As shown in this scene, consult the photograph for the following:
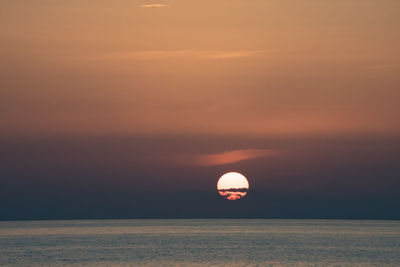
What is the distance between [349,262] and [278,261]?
13.1m

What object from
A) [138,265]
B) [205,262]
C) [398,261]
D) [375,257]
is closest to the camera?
[138,265]

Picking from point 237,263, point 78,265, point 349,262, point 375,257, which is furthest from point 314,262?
point 78,265

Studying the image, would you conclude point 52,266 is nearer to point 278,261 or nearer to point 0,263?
point 0,263

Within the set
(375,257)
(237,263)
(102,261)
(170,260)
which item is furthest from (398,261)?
(102,261)

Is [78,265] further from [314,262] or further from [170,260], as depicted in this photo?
[314,262]

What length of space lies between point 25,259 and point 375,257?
232 feet

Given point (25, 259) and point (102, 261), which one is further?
point (25, 259)

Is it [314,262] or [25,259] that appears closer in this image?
[314,262]

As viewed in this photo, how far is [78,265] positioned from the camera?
347 feet

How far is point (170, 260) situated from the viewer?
116438mm

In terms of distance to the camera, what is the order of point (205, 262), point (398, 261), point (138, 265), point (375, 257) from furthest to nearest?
point (375, 257) < point (398, 261) < point (205, 262) < point (138, 265)

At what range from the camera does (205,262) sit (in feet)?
367

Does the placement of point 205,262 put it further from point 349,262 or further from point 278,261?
point 349,262

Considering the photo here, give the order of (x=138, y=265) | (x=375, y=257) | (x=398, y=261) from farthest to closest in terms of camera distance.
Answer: (x=375, y=257) < (x=398, y=261) < (x=138, y=265)
